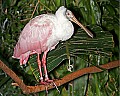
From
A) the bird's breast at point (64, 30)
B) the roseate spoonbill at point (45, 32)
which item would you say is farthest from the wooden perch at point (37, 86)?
the bird's breast at point (64, 30)

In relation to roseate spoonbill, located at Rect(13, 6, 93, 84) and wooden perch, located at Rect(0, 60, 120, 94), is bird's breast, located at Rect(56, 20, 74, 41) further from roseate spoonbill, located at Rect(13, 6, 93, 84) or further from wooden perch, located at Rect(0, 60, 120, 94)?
wooden perch, located at Rect(0, 60, 120, 94)

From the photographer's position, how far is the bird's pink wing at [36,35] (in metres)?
1.18

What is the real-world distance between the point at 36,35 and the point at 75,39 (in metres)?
0.24

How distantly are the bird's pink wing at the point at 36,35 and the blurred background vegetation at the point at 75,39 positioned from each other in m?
0.19

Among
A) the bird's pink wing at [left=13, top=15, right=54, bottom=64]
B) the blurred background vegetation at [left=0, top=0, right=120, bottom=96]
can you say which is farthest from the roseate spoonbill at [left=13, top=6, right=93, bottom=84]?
the blurred background vegetation at [left=0, top=0, right=120, bottom=96]

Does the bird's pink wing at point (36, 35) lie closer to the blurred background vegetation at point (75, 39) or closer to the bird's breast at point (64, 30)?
the bird's breast at point (64, 30)

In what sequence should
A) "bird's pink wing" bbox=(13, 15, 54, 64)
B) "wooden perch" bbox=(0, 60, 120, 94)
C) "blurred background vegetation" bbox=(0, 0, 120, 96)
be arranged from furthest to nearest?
"blurred background vegetation" bbox=(0, 0, 120, 96)
"bird's pink wing" bbox=(13, 15, 54, 64)
"wooden perch" bbox=(0, 60, 120, 94)

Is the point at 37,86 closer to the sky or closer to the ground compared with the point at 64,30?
closer to the ground

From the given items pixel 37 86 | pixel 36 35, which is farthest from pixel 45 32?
pixel 37 86

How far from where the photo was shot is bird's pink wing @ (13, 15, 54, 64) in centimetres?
118

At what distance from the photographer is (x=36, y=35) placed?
1.21 metres

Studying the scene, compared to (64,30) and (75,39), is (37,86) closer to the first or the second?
(64,30)

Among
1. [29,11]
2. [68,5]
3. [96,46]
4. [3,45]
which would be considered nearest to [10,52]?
[3,45]

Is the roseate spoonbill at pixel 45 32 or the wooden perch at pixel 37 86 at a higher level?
the roseate spoonbill at pixel 45 32
